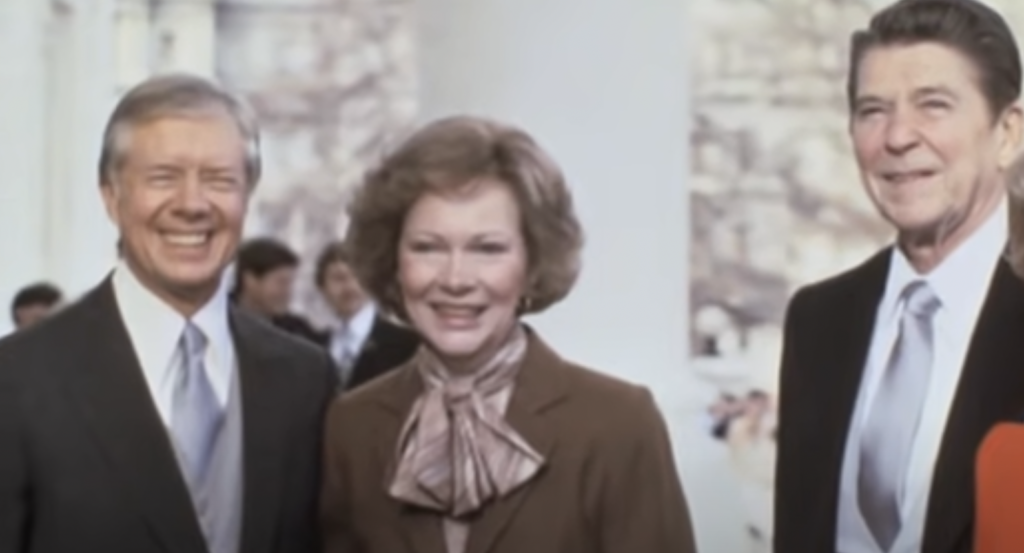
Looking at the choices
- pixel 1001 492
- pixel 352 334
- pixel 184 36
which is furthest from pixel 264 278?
pixel 1001 492

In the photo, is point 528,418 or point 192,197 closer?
point 192,197

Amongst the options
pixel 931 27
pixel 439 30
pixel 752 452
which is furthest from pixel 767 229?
pixel 931 27

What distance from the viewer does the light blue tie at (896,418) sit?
2586 mm

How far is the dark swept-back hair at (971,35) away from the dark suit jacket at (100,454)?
896 mm

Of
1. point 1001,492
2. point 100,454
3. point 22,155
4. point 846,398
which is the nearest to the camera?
point 1001,492

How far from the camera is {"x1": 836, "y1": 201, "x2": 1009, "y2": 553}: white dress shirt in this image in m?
2.56

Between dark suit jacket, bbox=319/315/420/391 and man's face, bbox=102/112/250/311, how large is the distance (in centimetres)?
285

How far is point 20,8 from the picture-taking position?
879cm

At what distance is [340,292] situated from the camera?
6.81 metres

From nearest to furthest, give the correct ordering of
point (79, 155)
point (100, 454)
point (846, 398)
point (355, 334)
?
point (100, 454), point (846, 398), point (355, 334), point (79, 155)

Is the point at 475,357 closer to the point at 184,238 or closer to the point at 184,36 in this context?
the point at 184,238

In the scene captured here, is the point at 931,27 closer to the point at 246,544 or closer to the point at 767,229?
the point at 246,544

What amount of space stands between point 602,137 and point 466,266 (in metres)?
2.79

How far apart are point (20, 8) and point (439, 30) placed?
367 centimetres
